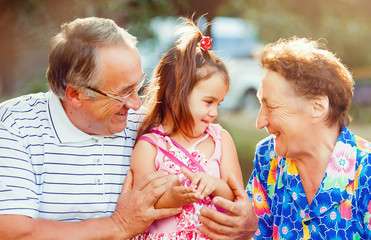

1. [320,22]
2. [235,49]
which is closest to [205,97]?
[320,22]

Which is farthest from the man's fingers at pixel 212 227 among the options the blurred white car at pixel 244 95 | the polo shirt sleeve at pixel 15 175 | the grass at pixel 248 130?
the blurred white car at pixel 244 95

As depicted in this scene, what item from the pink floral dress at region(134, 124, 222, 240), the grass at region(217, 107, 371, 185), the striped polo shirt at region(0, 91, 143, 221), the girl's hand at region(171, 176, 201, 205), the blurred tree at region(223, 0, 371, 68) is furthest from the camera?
the blurred tree at region(223, 0, 371, 68)

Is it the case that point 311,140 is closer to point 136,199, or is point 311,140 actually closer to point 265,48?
point 265,48

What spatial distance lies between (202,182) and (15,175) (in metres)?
0.87

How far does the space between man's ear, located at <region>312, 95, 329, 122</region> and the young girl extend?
449 mm

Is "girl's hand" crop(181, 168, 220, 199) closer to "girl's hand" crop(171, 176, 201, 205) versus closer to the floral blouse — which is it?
"girl's hand" crop(171, 176, 201, 205)

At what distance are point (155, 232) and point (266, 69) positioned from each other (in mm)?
1005

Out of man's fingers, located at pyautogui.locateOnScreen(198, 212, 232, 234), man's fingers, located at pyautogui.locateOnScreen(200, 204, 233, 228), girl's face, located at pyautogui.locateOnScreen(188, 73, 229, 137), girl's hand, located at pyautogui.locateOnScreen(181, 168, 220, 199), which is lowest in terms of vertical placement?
man's fingers, located at pyautogui.locateOnScreen(198, 212, 232, 234)

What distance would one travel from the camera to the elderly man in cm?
255

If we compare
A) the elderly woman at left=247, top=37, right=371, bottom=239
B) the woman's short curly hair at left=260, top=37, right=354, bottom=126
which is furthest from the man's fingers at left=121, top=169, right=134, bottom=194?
the woman's short curly hair at left=260, top=37, right=354, bottom=126

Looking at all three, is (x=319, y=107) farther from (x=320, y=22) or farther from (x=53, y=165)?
(x=320, y=22)

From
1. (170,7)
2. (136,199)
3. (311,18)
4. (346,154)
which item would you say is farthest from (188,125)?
(170,7)

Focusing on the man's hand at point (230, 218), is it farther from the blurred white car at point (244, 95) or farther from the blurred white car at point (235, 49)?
the blurred white car at point (244, 95)

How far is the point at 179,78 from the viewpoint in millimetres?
2688
